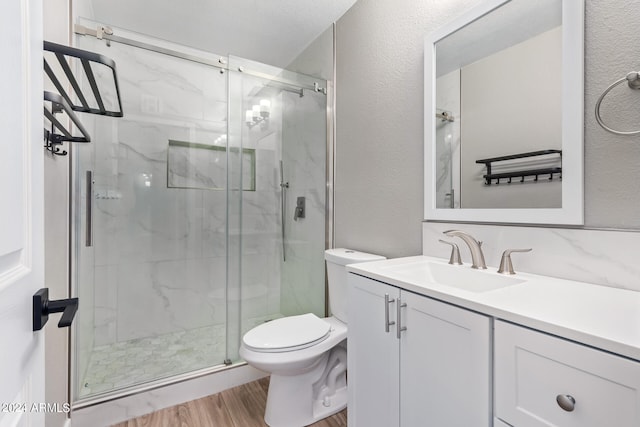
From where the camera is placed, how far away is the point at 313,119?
7.51 ft

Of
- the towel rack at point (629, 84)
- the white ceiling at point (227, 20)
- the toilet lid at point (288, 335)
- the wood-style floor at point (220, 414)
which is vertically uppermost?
the white ceiling at point (227, 20)

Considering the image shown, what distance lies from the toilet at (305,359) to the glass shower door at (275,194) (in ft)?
1.69

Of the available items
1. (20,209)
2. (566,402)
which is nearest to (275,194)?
(20,209)

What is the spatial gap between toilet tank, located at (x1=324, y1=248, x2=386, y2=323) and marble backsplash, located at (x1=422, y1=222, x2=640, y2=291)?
0.60 metres

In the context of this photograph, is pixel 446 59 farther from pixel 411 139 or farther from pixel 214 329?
pixel 214 329

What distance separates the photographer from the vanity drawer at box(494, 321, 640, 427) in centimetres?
54

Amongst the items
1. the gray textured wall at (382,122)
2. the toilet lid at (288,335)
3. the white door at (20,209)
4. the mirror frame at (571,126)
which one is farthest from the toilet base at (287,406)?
the mirror frame at (571,126)

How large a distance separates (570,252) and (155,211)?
2553mm

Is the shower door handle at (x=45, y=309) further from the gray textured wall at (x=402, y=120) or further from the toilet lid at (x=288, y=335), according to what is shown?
the gray textured wall at (x=402, y=120)

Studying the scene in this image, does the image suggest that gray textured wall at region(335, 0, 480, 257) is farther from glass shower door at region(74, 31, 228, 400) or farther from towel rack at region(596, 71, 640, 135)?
glass shower door at region(74, 31, 228, 400)

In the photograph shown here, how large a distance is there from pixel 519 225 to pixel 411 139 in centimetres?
67

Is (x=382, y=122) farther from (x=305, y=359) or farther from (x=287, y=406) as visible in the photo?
(x=287, y=406)

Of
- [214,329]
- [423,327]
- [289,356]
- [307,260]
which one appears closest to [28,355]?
[423,327]

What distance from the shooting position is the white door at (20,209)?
40cm
